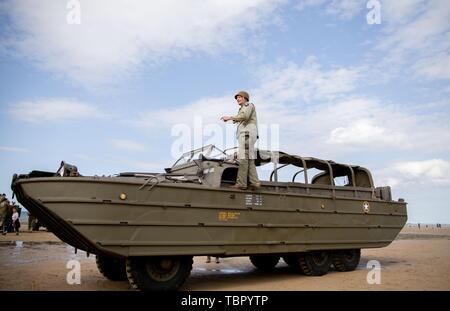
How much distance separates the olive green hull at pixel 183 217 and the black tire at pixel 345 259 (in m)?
0.36

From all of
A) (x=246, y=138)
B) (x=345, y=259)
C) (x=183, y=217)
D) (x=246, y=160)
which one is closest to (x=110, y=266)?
(x=183, y=217)

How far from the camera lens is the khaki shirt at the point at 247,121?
8.09m

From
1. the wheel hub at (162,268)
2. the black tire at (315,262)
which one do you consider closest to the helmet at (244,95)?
the wheel hub at (162,268)

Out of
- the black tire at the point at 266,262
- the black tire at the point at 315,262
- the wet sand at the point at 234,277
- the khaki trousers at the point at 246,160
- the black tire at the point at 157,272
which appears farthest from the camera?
the black tire at the point at 266,262

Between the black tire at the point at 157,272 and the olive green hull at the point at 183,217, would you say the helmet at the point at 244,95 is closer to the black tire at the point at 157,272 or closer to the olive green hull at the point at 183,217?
the olive green hull at the point at 183,217

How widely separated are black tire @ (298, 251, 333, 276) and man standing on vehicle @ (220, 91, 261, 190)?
2.34 m

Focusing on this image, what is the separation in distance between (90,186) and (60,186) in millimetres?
423

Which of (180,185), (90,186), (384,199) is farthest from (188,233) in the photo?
(384,199)

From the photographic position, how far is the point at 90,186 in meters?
6.23

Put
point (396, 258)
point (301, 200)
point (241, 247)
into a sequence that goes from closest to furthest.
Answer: point (241, 247) → point (301, 200) → point (396, 258)

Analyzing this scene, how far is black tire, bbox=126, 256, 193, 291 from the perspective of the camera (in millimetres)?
6629

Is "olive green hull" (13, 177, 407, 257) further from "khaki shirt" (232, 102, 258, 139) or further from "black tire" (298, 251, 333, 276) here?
"khaki shirt" (232, 102, 258, 139)

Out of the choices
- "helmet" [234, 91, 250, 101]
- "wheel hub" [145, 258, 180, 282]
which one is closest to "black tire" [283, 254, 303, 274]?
"wheel hub" [145, 258, 180, 282]
